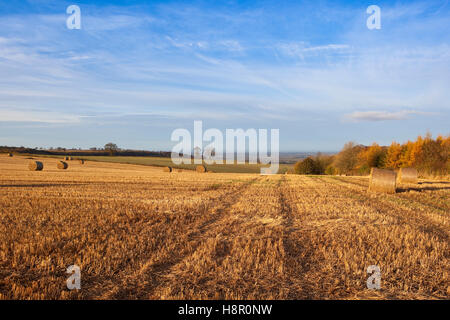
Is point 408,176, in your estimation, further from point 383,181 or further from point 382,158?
point 382,158

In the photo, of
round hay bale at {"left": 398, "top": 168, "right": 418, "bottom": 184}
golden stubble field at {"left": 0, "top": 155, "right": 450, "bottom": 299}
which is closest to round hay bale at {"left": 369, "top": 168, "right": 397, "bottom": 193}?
golden stubble field at {"left": 0, "top": 155, "right": 450, "bottom": 299}

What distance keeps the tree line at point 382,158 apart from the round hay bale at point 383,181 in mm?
46140

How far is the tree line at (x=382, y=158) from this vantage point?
64.8 metres

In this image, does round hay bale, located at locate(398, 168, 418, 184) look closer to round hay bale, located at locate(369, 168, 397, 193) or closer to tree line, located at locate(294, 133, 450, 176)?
round hay bale, located at locate(369, 168, 397, 193)

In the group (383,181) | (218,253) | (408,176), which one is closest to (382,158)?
(408,176)

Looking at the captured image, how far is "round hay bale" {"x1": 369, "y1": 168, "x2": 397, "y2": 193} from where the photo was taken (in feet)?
58.1

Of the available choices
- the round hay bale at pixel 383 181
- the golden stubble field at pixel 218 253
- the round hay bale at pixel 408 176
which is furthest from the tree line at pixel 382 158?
the golden stubble field at pixel 218 253

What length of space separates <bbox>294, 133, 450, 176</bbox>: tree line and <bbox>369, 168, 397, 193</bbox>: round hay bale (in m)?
46.1

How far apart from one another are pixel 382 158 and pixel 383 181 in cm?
6842

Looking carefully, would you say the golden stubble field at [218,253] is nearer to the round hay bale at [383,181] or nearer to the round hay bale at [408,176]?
the round hay bale at [383,181]

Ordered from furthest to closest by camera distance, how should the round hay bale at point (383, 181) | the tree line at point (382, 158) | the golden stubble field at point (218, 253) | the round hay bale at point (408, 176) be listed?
the tree line at point (382, 158) → the round hay bale at point (408, 176) → the round hay bale at point (383, 181) → the golden stubble field at point (218, 253)

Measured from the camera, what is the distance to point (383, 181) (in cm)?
1789
